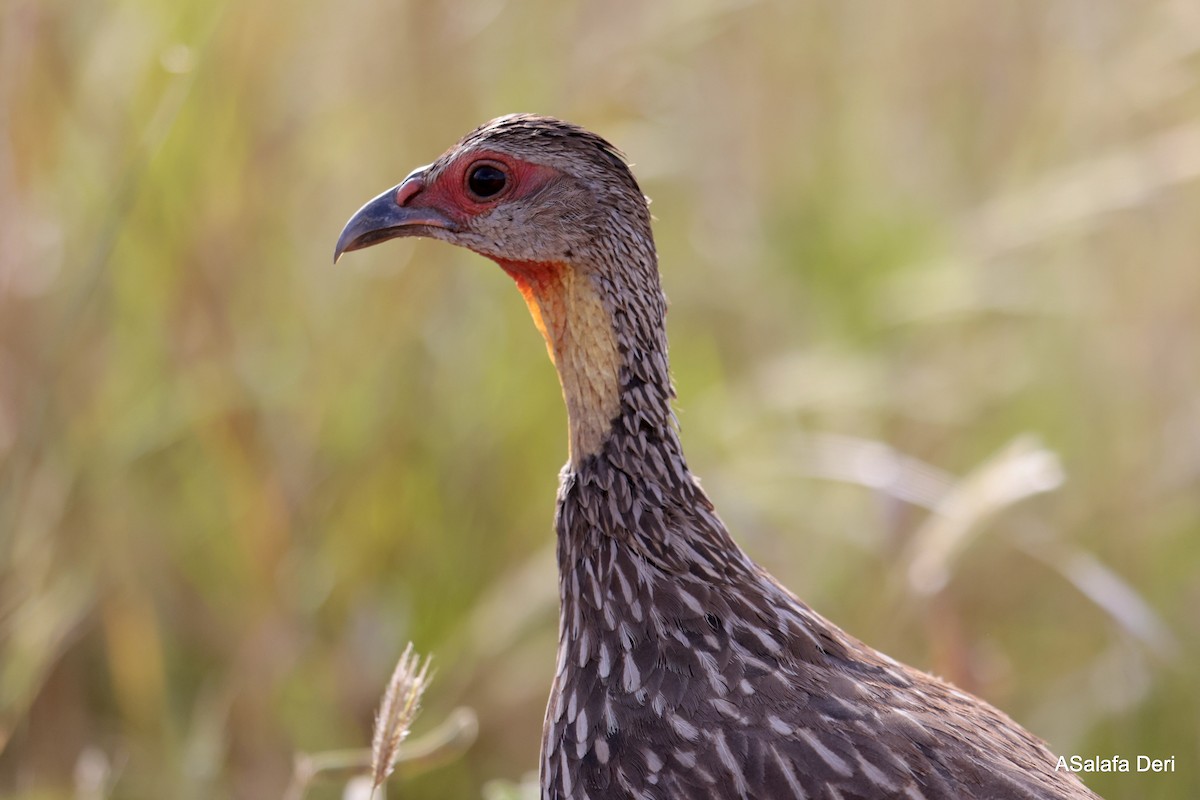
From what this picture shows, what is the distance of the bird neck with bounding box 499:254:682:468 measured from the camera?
7.22ft

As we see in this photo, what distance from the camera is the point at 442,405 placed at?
3.50 metres

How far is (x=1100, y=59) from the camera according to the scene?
356cm

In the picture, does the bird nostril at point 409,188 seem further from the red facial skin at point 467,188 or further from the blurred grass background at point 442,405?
the blurred grass background at point 442,405

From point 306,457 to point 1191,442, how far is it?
211cm

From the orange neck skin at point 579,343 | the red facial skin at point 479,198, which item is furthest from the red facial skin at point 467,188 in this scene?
the orange neck skin at point 579,343

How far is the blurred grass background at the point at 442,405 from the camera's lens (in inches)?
121

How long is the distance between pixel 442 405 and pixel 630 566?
4.59 feet

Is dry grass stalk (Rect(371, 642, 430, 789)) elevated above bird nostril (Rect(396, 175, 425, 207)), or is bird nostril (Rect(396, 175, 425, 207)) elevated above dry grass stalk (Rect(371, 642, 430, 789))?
bird nostril (Rect(396, 175, 425, 207))

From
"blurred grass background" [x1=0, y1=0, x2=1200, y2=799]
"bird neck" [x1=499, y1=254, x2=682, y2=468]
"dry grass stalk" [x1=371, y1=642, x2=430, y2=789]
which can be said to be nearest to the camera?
"dry grass stalk" [x1=371, y1=642, x2=430, y2=789]

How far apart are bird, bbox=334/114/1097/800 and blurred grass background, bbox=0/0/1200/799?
0.62m

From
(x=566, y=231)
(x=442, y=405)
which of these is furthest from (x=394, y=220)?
(x=442, y=405)

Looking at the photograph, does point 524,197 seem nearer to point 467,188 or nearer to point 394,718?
point 467,188

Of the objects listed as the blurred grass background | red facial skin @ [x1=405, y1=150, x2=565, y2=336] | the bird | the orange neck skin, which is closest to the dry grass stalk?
the bird

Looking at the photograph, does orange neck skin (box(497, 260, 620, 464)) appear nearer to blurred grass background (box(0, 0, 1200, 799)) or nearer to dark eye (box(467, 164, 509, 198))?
dark eye (box(467, 164, 509, 198))
